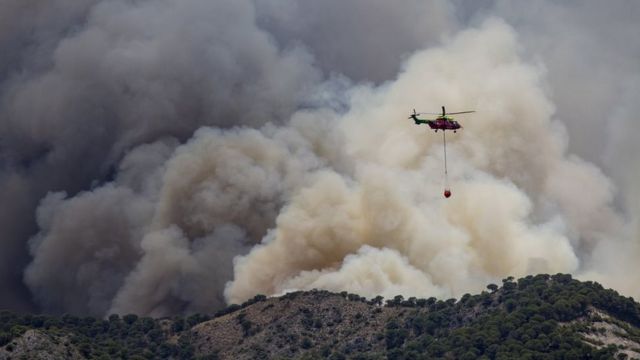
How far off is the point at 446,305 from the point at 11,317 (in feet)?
116

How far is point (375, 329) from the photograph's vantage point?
182500 mm

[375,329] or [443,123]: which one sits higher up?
[443,123]

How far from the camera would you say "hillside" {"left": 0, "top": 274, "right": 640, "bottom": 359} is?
175000mm

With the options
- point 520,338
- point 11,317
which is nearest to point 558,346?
point 520,338

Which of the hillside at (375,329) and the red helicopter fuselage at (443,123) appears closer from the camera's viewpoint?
the hillside at (375,329)

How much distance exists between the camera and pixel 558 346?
571ft

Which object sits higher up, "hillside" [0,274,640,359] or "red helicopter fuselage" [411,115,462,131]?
"red helicopter fuselage" [411,115,462,131]

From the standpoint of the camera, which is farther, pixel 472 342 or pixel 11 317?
pixel 11 317

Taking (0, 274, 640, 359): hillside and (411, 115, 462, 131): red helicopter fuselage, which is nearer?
(0, 274, 640, 359): hillside

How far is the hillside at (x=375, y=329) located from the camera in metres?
175

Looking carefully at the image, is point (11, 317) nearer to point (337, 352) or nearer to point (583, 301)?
point (337, 352)

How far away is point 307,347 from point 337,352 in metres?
3.41

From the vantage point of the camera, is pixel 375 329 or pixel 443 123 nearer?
pixel 443 123

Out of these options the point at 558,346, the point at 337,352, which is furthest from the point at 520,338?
the point at 337,352
